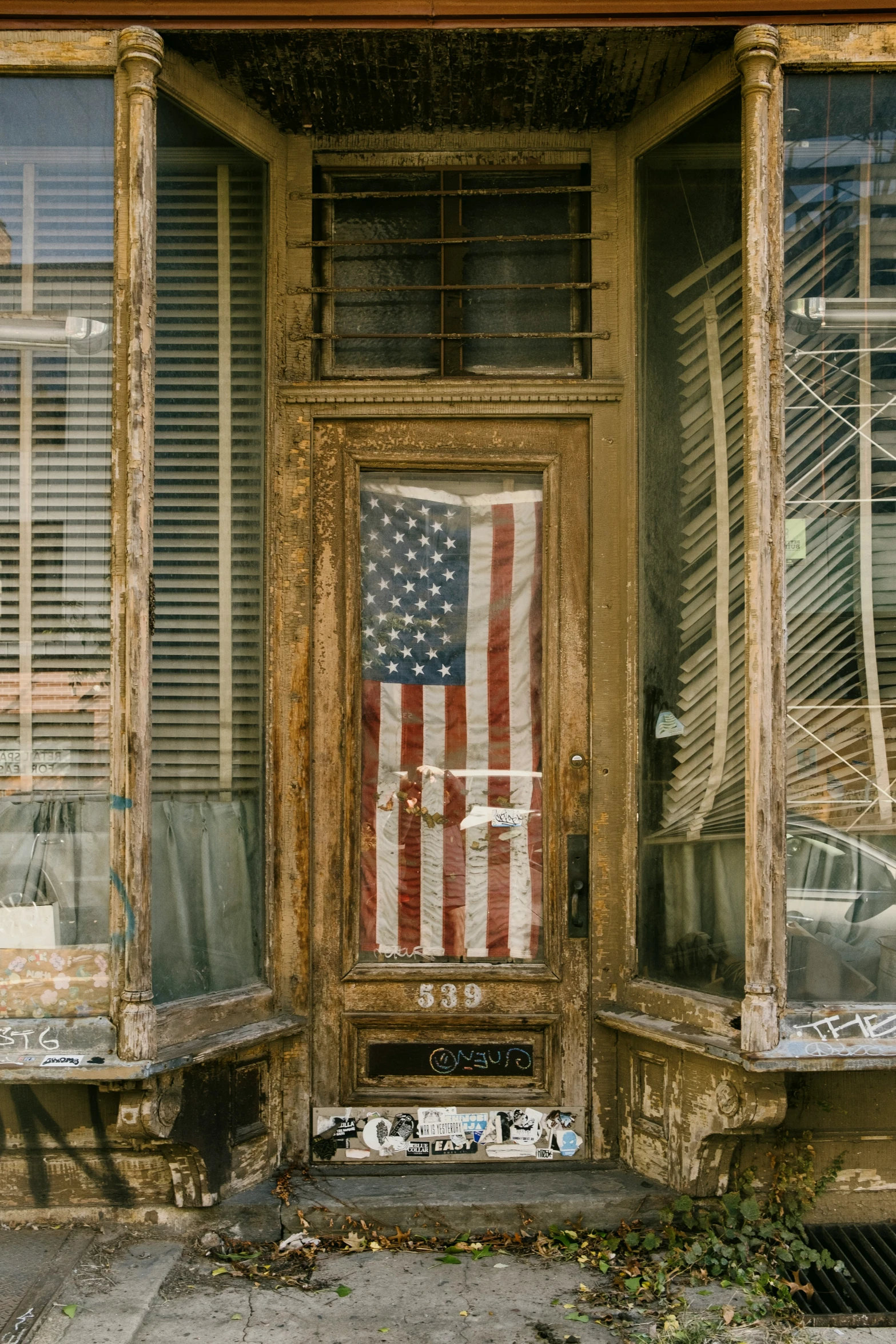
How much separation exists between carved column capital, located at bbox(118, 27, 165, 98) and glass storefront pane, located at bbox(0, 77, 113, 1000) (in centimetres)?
14

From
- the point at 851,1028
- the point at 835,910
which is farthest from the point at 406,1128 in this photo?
the point at 835,910

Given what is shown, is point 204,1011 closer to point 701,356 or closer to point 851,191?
point 701,356

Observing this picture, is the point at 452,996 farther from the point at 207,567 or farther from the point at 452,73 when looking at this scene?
the point at 452,73

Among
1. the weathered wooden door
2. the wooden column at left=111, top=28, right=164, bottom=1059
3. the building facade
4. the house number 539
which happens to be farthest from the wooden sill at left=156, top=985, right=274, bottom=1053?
the house number 539

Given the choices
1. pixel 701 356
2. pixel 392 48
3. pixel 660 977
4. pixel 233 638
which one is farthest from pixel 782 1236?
pixel 392 48

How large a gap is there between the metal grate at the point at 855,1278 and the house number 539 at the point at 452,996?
1.54m

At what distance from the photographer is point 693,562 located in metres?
4.45

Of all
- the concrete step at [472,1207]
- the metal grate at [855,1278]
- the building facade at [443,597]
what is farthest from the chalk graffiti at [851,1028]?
the concrete step at [472,1207]

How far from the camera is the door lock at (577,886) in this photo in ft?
15.2

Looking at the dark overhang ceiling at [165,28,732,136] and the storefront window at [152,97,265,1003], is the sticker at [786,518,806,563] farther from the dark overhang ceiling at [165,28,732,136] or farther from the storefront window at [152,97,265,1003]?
the storefront window at [152,97,265,1003]

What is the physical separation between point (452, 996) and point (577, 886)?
70cm

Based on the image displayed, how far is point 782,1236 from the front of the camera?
4000 mm

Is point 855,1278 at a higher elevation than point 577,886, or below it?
below

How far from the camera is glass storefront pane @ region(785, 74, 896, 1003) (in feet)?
13.4
